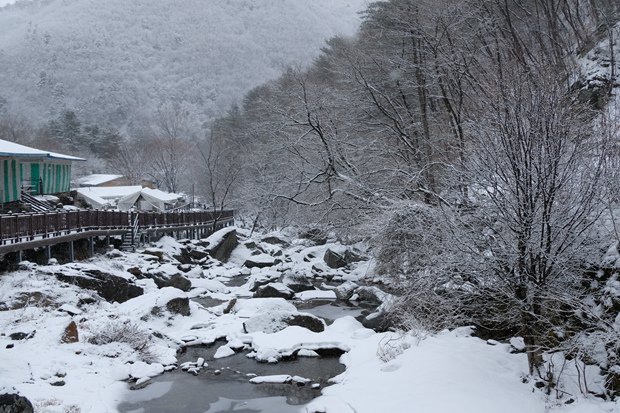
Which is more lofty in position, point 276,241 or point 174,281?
point 174,281

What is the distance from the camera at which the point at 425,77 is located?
19953 millimetres

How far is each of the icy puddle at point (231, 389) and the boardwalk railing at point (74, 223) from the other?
8066 mm

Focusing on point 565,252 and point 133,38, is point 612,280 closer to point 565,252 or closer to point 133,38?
point 565,252

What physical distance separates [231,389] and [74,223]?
13771 mm

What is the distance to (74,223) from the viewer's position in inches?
824

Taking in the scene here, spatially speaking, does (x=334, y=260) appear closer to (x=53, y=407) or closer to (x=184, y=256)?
(x=184, y=256)

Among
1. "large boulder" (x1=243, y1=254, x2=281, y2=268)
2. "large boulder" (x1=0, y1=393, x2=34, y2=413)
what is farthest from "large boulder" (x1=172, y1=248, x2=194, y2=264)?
"large boulder" (x1=0, y1=393, x2=34, y2=413)

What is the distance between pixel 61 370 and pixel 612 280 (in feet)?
32.9

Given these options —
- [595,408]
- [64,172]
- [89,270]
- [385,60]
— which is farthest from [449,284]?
[64,172]

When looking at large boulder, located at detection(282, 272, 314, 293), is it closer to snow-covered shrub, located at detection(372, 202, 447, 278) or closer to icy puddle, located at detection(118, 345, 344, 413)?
snow-covered shrub, located at detection(372, 202, 447, 278)

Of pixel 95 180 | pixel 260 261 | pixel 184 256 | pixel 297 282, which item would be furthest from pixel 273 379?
pixel 95 180

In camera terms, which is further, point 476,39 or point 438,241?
point 476,39

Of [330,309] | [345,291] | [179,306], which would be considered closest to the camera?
[179,306]

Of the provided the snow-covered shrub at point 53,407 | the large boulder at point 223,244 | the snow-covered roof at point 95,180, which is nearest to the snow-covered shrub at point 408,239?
the snow-covered shrub at point 53,407
